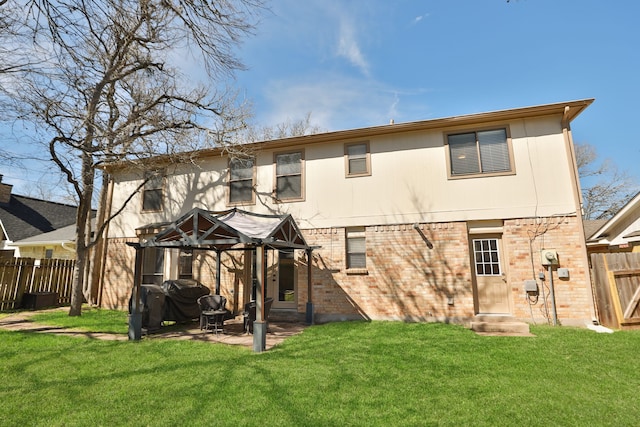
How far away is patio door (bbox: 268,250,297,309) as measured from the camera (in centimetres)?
1033

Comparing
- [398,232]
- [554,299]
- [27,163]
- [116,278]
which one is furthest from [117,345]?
[554,299]

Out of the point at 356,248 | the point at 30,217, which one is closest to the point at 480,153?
the point at 356,248

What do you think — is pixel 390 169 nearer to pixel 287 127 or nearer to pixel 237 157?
pixel 237 157

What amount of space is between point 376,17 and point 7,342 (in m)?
9.82

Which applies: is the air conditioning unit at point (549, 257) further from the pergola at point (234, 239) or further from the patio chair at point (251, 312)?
the patio chair at point (251, 312)

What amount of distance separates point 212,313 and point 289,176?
4.99m

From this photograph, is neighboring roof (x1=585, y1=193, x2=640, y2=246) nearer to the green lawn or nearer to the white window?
the green lawn

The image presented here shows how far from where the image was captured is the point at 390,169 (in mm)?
9828

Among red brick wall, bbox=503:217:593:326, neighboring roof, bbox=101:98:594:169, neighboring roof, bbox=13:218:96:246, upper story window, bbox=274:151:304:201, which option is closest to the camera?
red brick wall, bbox=503:217:593:326

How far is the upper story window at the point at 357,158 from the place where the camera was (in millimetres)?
10102

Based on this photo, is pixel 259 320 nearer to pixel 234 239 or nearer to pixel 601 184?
pixel 234 239

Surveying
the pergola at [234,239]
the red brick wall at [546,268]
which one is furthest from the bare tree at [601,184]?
the pergola at [234,239]

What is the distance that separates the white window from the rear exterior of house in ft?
0.10

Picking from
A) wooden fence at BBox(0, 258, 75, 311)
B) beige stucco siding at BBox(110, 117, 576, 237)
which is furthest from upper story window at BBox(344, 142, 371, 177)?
wooden fence at BBox(0, 258, 75, 311)
